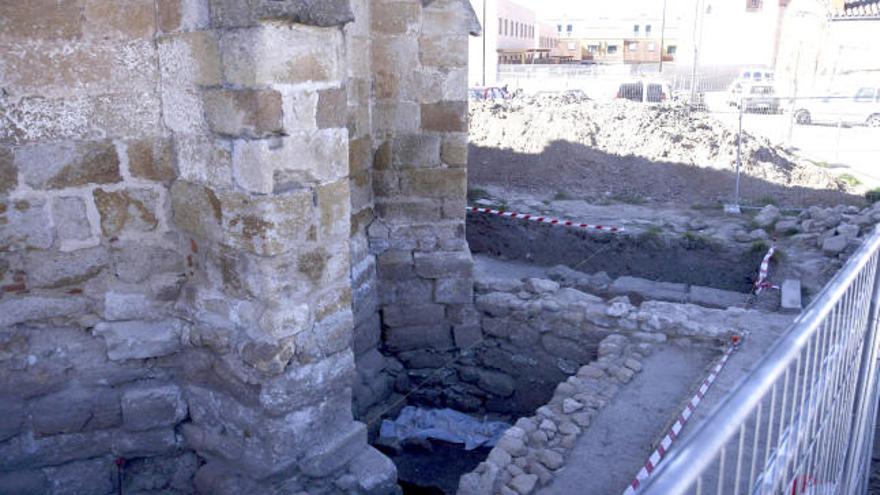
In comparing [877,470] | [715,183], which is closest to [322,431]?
[877,470]

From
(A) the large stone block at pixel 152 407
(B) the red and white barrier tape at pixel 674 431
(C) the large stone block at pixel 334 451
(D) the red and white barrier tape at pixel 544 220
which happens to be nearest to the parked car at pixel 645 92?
(D) the red and white barrier tape at pixel 544 220

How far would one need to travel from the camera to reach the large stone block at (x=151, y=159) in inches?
149

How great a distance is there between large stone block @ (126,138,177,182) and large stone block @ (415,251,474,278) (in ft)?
9.15

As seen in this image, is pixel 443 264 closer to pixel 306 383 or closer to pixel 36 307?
pixel 306 383

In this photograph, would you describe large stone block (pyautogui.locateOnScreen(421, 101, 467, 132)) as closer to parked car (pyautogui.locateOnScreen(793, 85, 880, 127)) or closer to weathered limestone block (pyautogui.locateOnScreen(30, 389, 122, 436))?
weathered limestone block (pyautogui.locateOnScreen(30, 389, 122, 436))

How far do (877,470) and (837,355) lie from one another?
8.08 ft

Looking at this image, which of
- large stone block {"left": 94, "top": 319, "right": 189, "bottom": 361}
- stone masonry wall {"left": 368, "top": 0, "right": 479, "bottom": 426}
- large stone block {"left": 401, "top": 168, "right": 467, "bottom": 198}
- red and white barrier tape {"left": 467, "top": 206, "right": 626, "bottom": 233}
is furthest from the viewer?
red and white barrier tape {"left": 467, "top": 206, "right": 626, "bottom": 233}

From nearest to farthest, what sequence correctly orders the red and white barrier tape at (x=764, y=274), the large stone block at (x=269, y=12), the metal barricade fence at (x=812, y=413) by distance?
the metal barricade fence at (x=812, y=413)
the large stone block at (x=269, y=12)
the red and white barrier tape at (x=764, y=274)

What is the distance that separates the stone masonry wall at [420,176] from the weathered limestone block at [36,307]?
2763 mm

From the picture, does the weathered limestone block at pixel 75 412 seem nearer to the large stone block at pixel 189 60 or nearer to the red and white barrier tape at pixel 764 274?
the large stone block at pixel 189 60

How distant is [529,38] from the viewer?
189 ft

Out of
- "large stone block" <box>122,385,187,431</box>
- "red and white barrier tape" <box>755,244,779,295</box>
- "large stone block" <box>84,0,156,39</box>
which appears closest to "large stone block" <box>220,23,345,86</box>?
"large stone block" <box>84,0,156,39</box>

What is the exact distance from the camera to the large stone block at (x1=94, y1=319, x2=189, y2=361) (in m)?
3.91

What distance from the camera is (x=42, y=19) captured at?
11.3ft
